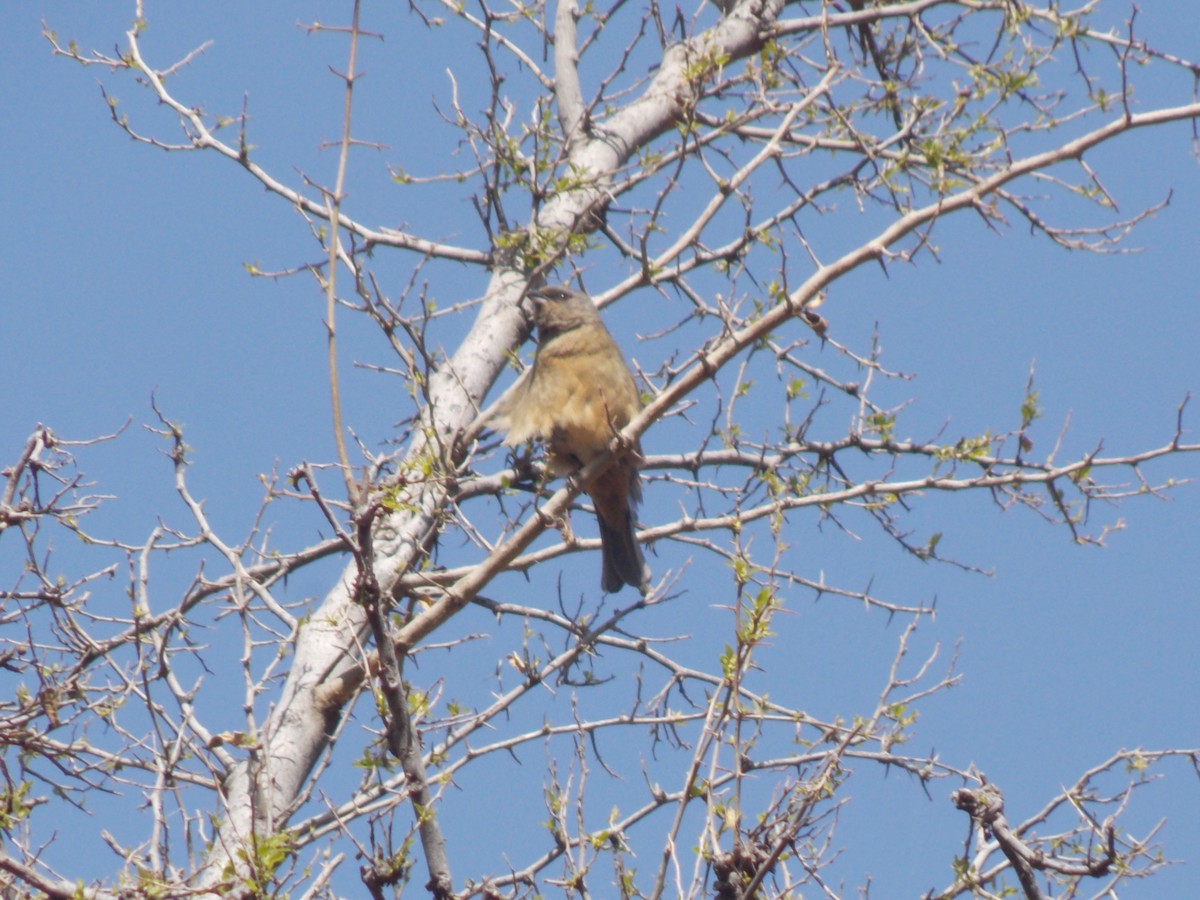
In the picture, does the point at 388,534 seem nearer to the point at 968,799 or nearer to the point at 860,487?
the point at 860,487

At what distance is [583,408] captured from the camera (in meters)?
6.11

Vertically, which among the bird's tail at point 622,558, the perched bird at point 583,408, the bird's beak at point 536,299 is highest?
the bird's beak at point 536,299

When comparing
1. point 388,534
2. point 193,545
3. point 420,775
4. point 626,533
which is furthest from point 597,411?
point 420,775

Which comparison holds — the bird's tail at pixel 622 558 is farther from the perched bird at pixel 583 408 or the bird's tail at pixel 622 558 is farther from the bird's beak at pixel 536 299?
the bird's beak at pixel 536 299

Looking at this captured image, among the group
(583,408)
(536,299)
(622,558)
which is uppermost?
(536,299)

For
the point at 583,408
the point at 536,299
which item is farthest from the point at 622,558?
the point at 536,299

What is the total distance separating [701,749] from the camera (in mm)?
2789

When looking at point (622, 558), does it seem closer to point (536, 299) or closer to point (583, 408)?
point (583, 408)

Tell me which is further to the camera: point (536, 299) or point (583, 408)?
point (536, 299)

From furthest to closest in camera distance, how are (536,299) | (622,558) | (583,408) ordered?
(536,299) → (622,558) → (583,408)

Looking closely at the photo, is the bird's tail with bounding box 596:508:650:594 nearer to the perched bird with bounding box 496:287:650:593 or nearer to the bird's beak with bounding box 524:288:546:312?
the perched bird with bounding box 496:287:650:593

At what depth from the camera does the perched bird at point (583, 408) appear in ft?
19.9

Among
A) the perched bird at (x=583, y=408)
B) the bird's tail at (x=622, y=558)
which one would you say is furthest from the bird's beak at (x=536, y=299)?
the bird's tail at (x=622, y=558)

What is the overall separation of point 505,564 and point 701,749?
5.03 ft
